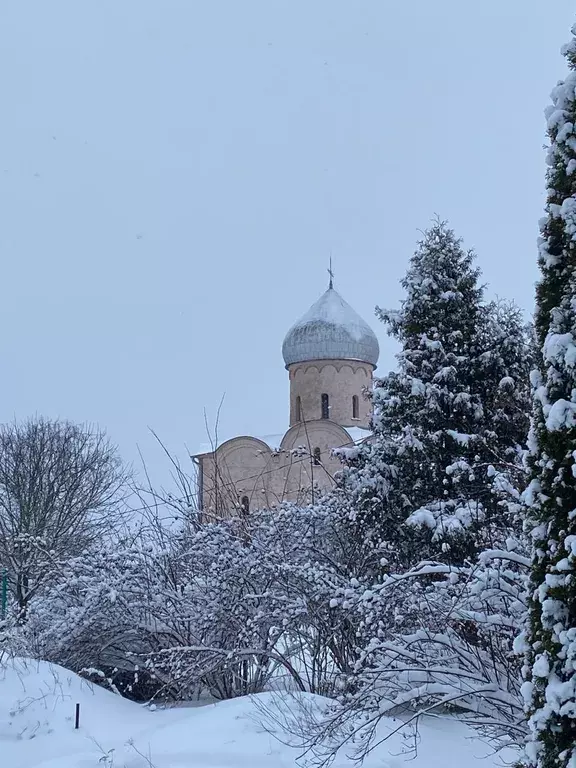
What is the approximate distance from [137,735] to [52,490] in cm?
1502

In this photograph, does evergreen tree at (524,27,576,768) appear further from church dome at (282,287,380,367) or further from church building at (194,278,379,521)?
church dome at (282,287,380,367)

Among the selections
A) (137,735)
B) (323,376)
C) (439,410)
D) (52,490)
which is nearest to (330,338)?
(323,376)

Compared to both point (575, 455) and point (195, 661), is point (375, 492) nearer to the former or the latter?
point (195, 661)

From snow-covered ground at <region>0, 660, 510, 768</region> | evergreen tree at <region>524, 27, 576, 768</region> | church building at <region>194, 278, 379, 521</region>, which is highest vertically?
church building at <region>194, 278, 379, 521</region>

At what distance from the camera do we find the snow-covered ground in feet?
22.4

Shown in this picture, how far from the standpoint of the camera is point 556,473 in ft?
14.3

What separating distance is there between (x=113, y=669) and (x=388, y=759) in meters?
4.75

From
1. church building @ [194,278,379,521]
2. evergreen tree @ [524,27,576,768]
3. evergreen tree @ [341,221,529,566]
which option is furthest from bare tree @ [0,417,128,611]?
evergreen tree @ [524,27,576,768]

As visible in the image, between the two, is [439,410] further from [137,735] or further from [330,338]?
[330,338]

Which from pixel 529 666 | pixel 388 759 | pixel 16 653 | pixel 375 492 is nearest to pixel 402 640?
pixel 388 759

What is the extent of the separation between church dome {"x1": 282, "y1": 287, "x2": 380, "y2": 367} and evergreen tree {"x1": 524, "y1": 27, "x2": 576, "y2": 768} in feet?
73.2

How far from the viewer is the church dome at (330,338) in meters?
27.1

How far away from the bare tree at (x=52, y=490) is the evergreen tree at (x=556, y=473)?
659 inches

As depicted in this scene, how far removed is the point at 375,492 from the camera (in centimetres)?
1116
